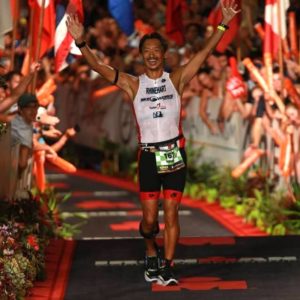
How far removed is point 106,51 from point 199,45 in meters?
3.63

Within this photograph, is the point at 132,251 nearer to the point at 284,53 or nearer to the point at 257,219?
the point at 257,219

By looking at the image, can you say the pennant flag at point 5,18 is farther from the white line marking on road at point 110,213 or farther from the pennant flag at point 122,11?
the white line marking on road at point 110,213

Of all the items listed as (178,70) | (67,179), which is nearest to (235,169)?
(67,179)

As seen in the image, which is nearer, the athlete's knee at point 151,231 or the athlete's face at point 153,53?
the athlete's face at point 153,53

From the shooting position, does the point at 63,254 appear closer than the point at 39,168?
Yes

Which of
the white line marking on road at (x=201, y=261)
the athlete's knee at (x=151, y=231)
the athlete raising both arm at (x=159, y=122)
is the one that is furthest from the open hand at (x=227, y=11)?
the white line marking on road at (x=201, y=261)

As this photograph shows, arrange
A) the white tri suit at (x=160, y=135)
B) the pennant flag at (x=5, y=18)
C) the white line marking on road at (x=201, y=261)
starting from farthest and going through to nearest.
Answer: the pennant flag at (x=5, y=18) → the white line marking on road at (x=201, y=261) → the white tri suit at (x=160, y=135)

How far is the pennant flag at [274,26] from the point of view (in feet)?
46.2

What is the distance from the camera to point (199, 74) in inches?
703

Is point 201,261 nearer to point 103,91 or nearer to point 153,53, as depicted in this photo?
point 153,53

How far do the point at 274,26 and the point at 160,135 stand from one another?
5466 millimetres

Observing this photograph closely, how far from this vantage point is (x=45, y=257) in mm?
10422

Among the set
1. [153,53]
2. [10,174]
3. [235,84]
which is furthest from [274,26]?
Result: [153,53]

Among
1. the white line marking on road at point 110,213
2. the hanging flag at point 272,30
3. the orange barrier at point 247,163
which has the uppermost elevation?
the hanging flag at point 272,30
